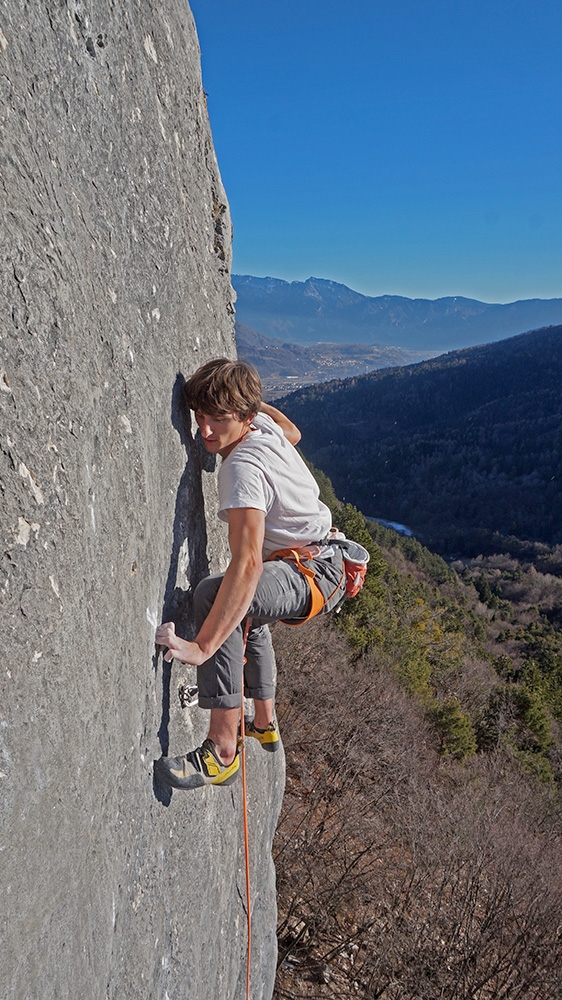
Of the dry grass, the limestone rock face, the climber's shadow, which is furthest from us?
the dry grass

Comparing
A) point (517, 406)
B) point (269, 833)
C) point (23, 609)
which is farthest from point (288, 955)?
point (517, 406)

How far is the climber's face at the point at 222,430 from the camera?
353cm

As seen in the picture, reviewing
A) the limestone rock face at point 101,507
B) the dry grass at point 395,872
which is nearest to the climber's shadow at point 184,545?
the limestone rock face at point 101,507

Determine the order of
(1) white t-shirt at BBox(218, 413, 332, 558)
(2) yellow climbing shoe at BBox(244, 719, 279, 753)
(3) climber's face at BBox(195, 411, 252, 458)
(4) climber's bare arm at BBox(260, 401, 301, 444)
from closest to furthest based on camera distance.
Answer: (1) white t-shirt at BBox(218, 413, 332, 558) → (3) climber's face at BBox(195, 411, 252, 458) → (4) climber's bare arm at BBox(260, 401, 301, 444) → (2) yellow climbing shoe at BBox(244, 719, 279, 753)

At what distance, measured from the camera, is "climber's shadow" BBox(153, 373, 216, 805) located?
10.8 ft

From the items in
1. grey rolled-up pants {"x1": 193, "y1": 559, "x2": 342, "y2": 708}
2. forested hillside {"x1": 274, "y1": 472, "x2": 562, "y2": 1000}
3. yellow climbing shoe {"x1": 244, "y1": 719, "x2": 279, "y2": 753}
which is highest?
grey rolled-up pants {"x1": 193, "y1": 559, "x2": 342, "y2": 708}

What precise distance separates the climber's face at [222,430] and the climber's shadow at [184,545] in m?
Answer: 0.12

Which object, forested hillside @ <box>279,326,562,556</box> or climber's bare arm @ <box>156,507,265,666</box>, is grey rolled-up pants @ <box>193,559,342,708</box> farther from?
forested hillside @ <box>279,326,562,556</box>

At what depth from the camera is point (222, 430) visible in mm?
3559

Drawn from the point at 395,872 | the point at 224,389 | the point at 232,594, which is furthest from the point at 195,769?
the point at 395,872

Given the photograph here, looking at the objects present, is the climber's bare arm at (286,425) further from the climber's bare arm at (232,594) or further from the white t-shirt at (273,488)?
the climber's bare arm at (232,594)

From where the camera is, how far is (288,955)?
9.88m

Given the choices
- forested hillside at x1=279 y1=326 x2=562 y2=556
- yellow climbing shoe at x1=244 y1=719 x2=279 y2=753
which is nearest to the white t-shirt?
yellow climbing shoe at x1=244 y1=719 x2=279 y2=753

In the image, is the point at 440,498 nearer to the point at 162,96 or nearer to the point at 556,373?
the point at 556,373
